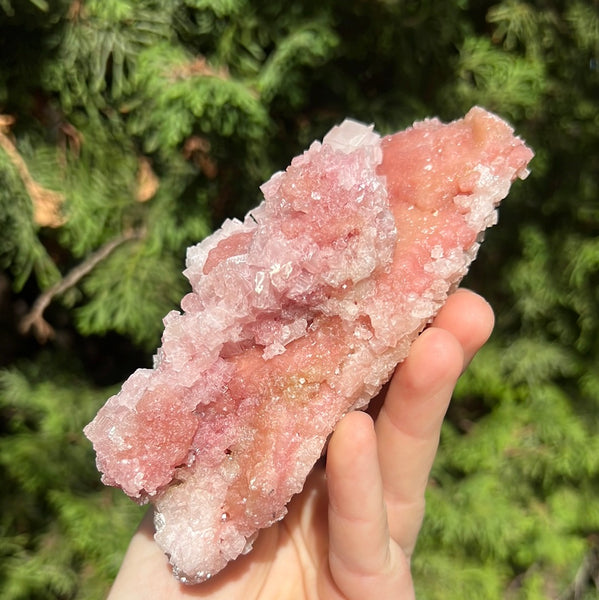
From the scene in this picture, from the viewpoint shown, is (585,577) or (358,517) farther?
(585,577)

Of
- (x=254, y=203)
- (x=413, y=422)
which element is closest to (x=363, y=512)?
(x=413, y=422)

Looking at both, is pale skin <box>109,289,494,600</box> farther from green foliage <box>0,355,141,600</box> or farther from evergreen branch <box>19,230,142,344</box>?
evergreen branch <box>19,230,142,344</box>

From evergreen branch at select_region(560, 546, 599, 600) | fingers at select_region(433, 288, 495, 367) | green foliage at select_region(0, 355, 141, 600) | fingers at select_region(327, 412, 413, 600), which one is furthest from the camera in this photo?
evergreen branch at select_region(560, 546, 599, 600)

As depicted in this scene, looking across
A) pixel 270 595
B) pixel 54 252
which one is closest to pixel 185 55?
pixel 54 252

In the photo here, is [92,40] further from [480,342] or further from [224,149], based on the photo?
[480,342]

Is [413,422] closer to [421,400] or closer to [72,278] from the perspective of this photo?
[421,400]

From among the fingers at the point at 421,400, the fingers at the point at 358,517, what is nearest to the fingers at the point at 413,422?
the fingers at the point at 421,400

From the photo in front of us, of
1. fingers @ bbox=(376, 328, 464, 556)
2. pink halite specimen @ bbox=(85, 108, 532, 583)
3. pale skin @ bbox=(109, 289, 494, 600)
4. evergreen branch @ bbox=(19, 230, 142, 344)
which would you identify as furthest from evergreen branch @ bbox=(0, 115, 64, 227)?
fingers @ bbox=(376, 328, 464, 556)
